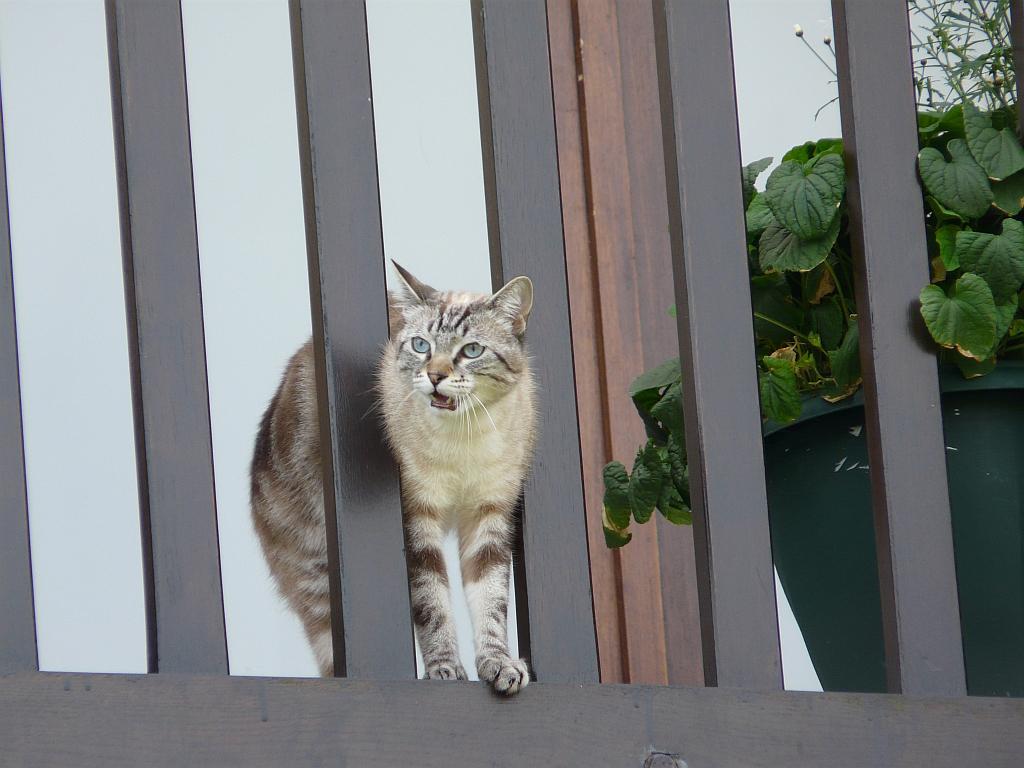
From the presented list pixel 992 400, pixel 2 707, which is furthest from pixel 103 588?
pixel 992 400

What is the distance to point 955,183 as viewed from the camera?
2.11m

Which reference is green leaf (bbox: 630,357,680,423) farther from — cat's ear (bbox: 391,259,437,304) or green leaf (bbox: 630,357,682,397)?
cat's ear (bbox: 391,259,437,304)

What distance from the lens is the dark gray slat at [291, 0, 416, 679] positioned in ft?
6.28

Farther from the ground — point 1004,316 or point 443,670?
point 1004,316

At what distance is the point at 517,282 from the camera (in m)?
2.11

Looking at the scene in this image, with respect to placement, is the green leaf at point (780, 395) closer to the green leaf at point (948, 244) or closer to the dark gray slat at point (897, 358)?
the dark gray slat at point (897, 358)

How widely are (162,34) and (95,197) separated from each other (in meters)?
1.33

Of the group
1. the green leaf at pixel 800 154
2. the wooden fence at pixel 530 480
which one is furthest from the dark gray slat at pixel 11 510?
the green leaf at pixel 800 154

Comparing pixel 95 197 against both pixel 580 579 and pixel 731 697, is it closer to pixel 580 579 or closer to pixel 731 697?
pixel 580 579

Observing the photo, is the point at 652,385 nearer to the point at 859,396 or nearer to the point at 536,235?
the point at 859,396

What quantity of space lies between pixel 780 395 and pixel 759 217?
12.7 inches

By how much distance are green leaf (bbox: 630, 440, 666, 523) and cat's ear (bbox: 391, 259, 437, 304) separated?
632mm

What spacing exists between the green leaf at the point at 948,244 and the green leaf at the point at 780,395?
30 centimetres

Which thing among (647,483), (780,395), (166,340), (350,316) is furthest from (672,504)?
(166,340)
